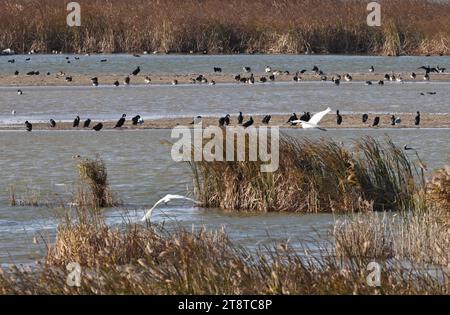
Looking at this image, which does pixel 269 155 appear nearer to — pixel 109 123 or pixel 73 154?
pixel 73 154

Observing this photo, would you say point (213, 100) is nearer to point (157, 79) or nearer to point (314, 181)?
point (157, 79)

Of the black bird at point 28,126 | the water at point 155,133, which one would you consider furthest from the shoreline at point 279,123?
the water at point 155,133

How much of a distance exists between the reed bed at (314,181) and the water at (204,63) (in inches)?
1018

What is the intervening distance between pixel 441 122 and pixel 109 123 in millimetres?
6981

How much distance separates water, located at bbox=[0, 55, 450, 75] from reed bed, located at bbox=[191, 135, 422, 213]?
84.9 feet

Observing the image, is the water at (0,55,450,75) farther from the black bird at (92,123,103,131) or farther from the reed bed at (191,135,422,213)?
the reed bed at (191,135,422,213)

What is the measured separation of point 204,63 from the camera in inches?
1783

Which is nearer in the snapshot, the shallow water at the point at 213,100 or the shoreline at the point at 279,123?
the shoreline at the point at 279,123

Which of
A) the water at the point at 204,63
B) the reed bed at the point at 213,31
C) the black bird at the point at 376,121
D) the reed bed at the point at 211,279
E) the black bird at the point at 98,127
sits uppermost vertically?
the reed bed at the point at 213,31

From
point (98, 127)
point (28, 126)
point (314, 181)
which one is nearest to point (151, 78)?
point (98, 127)

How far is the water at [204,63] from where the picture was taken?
42.9m

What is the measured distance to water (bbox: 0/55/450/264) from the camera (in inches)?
601

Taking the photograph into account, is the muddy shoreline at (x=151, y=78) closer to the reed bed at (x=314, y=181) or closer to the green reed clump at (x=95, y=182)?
the green reed clump at (x=95, y=182)

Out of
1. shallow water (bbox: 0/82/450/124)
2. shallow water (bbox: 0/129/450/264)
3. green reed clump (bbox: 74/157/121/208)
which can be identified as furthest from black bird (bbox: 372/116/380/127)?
green reed clump (bbox: 74/157/121/208)
